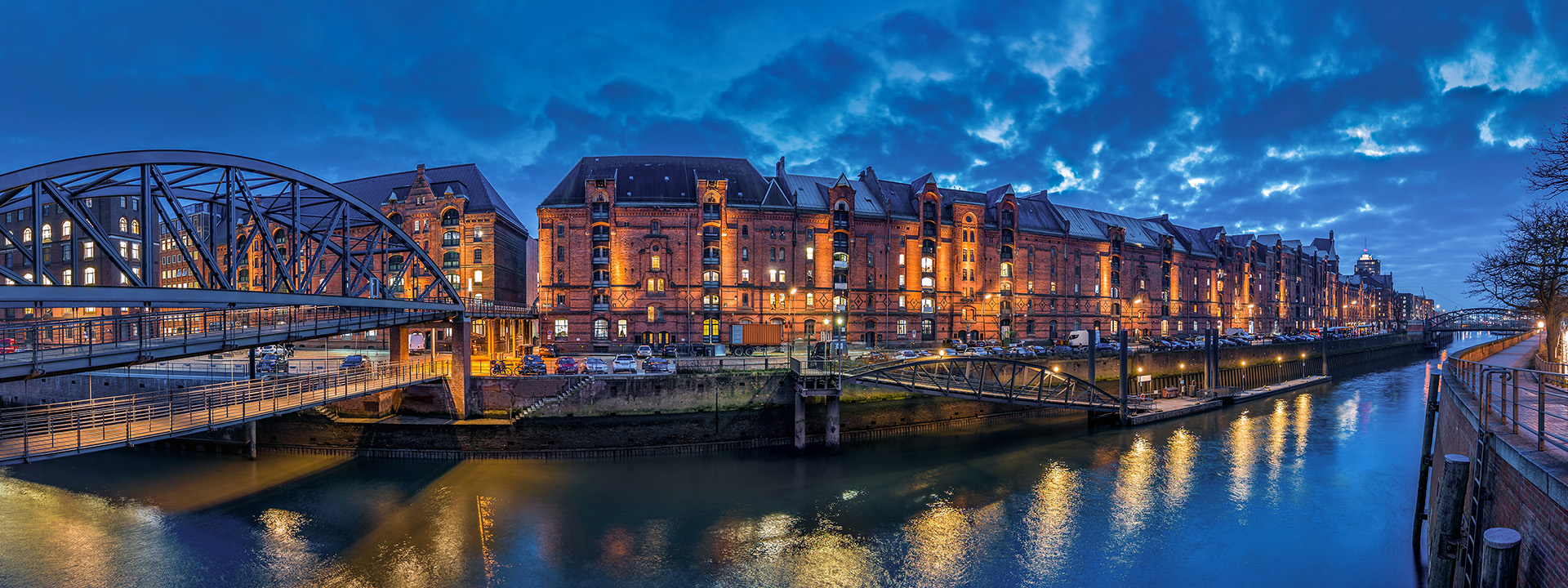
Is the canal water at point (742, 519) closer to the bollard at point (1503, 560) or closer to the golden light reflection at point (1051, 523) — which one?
the golden light reflection at point (1051, 523)

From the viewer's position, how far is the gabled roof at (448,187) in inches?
2494

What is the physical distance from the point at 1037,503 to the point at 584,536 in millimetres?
18550

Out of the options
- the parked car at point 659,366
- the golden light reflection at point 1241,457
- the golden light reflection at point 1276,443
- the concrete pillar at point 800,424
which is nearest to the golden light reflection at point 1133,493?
the golden light reflection at point 1241,457

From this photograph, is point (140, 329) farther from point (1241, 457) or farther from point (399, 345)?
point (1241, 457)

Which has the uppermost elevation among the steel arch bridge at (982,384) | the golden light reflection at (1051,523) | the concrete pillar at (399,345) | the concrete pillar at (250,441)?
the concrete pillar at (399,345)

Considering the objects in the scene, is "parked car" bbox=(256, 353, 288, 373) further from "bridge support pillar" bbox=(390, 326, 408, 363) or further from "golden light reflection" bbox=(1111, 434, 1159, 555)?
"golden light reflection" bbox=(1111, 434, 1159, 555)

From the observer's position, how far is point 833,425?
112 feet

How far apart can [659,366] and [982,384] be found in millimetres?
19822

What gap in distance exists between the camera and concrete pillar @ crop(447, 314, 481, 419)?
113 ft

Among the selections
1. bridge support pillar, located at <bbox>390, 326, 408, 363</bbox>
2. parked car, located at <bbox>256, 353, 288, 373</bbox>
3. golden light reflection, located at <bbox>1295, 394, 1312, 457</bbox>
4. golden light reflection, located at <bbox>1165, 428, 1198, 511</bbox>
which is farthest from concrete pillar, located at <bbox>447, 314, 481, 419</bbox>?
golden light reflection, located at <bbox>1295, 394, 1312, 457</bbox>

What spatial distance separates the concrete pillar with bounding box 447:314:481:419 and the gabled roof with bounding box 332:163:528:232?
30208 millimetres

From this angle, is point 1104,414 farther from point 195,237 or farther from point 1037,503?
point 195,237

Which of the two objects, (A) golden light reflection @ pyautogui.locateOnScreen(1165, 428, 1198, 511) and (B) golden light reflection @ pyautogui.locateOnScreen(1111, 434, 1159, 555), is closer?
(B) golden light reflection @ pyautogui.locateOnScreen(1111, 434, 1159, 555)

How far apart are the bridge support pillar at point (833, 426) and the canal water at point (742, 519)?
1476 mm
